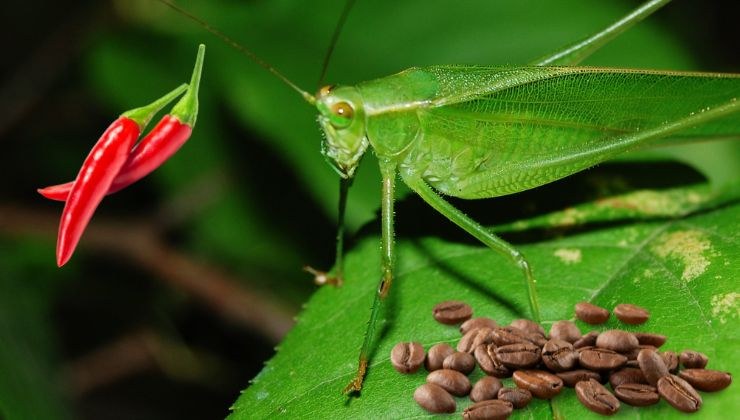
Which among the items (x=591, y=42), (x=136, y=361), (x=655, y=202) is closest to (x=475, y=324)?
(x=655, y=202)

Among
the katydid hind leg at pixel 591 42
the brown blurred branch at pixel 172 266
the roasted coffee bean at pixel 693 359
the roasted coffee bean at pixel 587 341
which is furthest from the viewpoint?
the brown blurred branch at pixel 172 266

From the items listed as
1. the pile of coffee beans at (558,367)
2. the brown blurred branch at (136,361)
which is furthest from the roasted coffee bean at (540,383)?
the brown blurred branch at (136,361)

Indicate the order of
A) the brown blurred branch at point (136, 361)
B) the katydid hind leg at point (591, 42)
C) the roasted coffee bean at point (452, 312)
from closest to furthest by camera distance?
the roasted coffee bean at point (452, 312) → the katydid hind leg at point (591, 42) → the brown blurred branch at point (136, 361)

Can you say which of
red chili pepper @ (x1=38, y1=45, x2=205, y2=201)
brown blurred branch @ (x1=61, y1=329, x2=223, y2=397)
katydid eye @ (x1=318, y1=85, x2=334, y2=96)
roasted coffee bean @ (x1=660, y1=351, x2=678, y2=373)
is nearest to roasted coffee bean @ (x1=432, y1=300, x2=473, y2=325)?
roasted coffee bean @ (x1=660, y1=351, x2=678, y2=373)

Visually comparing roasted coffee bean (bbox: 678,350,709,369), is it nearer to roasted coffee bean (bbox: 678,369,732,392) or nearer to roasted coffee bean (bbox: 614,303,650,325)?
roasted coffee bean (bbox: 678,369,732,392)

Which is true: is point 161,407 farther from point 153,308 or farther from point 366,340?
point 366,340

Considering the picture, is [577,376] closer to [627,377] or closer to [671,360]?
[627,377]

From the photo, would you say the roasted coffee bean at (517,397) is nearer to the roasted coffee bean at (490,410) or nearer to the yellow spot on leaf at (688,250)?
the roasted coffee bean at (490,410)
